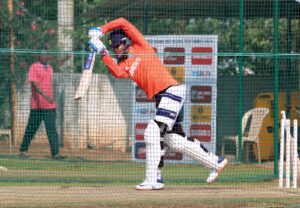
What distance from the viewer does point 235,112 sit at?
17.5 metres

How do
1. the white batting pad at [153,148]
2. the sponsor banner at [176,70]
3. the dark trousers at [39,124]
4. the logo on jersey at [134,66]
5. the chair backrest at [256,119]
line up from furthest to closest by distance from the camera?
the chair backrest at [256,119] → the sponsor banner at [176,70] → the dark trousers at [39,124] → the logo on jersey at [134,66] → the white batting pad at [153,148]

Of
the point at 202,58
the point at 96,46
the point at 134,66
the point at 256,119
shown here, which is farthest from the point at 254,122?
the point at 96,46

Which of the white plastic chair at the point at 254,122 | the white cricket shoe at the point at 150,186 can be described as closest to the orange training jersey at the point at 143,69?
the white cricket shoe at the point at 150,186

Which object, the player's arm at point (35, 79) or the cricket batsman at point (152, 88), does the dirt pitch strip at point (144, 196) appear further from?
the player's arm at point (35, 79)

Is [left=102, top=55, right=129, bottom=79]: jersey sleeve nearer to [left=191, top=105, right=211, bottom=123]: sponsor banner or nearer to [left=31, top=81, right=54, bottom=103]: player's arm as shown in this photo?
[left=191, top=105, right=211, bottom=123]: sponsor banner

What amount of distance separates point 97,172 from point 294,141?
3357 millimetres

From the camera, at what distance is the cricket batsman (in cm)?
1176

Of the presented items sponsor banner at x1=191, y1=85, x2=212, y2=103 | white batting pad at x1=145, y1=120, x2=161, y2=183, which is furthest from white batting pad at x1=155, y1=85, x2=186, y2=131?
sponsor banner at x1=191, y1=85, x2=212, y2=103

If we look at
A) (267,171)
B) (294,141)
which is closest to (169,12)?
(267,171)

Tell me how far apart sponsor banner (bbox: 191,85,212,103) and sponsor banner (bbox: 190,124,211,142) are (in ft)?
1.38

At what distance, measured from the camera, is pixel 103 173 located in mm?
14398

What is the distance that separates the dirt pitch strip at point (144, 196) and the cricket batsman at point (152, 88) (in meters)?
0.39

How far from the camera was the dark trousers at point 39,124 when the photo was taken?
1523 centimetres

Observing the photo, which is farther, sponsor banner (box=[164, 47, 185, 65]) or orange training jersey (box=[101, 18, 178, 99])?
sponsor banner (box=[164, 47, 185, 65])
